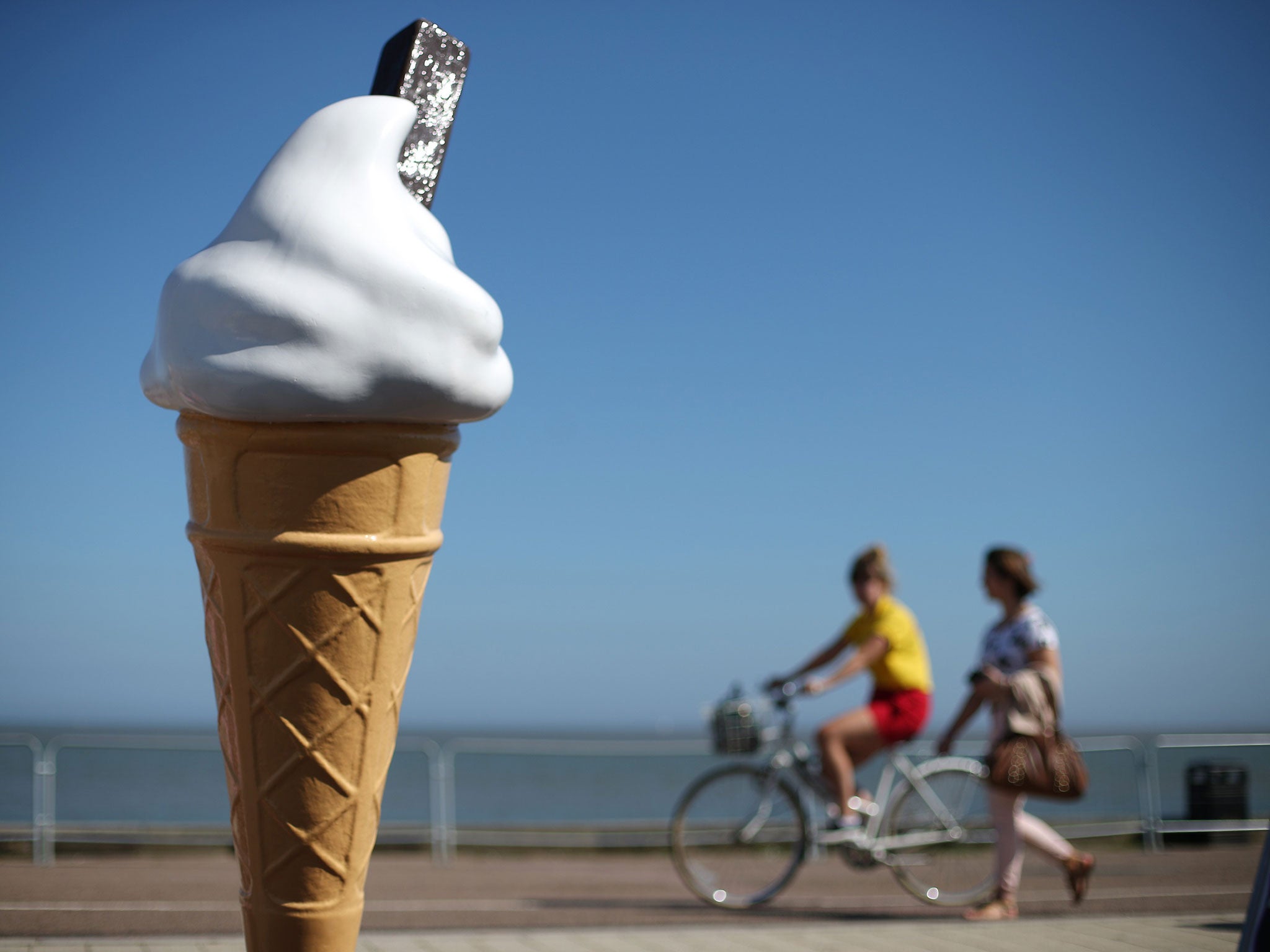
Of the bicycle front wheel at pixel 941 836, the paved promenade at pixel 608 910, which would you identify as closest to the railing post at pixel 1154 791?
the paved promenade at pixel 608 910

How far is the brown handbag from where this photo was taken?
18.2ft

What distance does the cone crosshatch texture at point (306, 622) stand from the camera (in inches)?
78.5

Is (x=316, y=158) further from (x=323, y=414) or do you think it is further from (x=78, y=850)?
(x=78, y=850)

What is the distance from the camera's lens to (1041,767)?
18.4 feet

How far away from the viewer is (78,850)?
9.47 metres

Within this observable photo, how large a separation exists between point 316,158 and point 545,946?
3.72m

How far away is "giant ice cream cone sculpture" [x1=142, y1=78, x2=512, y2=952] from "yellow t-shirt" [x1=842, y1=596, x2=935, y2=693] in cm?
464

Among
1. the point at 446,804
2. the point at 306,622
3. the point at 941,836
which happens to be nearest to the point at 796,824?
the point at 941,836

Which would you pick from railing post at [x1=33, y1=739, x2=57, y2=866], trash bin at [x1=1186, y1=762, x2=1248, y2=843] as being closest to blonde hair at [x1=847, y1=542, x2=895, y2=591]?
trash bin at [x1=1186, y1=762, x2=1248, y2=843]

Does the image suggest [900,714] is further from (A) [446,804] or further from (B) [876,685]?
(A) [446,804]

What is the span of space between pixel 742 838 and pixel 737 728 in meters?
0.66

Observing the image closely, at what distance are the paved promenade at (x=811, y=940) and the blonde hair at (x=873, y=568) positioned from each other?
194 centimetres

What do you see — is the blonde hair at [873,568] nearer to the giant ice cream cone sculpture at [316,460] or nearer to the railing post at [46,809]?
the giant ice cream cone sculpture at [316,460]

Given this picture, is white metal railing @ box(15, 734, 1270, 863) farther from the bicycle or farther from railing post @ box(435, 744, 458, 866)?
the bicycle
